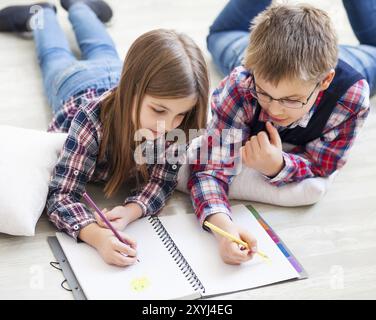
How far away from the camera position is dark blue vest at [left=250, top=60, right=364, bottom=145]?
1241 millimetres

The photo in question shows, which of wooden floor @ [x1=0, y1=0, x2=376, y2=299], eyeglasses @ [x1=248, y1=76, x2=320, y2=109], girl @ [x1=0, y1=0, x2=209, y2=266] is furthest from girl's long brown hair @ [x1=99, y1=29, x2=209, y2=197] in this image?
wooden floor @ [x1=0, y1=0, x2=376, y2=299]

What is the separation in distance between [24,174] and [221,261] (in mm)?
418

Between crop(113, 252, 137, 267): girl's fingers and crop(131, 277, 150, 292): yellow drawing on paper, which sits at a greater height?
crop(113, 252, 137, 267): girl's fingers

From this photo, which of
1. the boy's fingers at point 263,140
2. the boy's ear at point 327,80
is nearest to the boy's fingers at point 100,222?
the boy's fingers at point 263,140

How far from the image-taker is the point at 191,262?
3.76 ft

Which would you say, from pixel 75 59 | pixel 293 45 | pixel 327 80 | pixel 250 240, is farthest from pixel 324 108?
pixel 75 59

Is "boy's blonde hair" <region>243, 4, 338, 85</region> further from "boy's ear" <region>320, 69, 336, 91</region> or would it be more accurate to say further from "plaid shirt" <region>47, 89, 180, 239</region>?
"plaid shirt" <region>47, 89, 180, 239</region>

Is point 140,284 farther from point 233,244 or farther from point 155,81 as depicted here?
point 155,81

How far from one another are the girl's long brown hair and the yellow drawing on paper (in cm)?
26

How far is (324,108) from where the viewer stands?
1.26 meters

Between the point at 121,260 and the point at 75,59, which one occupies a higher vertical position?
the point at 75,59

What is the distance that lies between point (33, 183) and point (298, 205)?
0.55 metres
